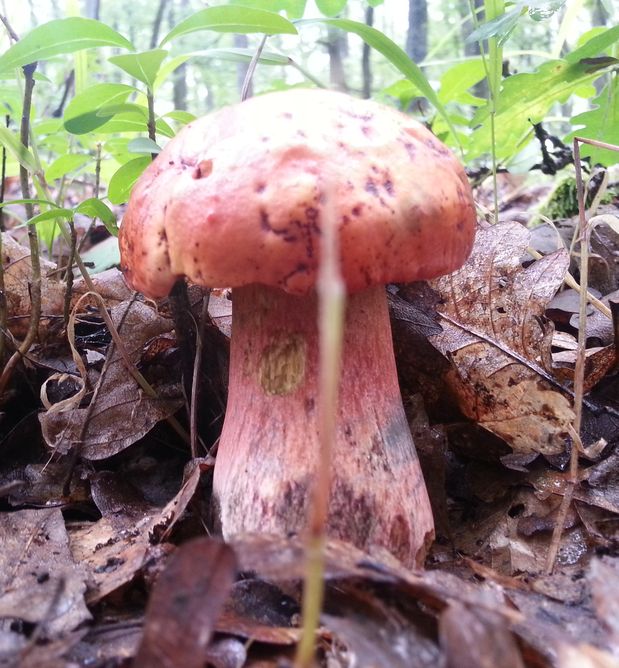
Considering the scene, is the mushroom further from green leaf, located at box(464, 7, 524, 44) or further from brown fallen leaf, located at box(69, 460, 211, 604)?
green leaf, located at box(464, 7, 524, 44)

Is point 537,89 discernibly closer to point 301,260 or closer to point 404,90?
point 404,90

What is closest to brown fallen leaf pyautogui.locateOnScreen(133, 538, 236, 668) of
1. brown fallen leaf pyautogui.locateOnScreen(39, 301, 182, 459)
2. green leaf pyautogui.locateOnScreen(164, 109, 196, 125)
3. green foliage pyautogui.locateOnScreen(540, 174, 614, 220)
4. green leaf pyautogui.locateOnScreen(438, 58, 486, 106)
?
brown fallen leaf pyautogui.locateOnScreen(39, 301, 182, 459)

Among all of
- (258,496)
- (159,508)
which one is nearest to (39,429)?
(159,508)

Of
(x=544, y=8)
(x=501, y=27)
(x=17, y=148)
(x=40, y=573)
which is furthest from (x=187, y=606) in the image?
(x=544, y=8)

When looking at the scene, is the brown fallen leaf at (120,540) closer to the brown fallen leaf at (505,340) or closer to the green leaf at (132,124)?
the brown fallen leaf at (505,340)

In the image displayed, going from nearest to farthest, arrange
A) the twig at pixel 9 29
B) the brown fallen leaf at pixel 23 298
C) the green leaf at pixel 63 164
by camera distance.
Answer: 1. the twig at pixel 9 29
2. the brown fallen leaf at pixel 23 298
3. the green leaf at pixel 63 164

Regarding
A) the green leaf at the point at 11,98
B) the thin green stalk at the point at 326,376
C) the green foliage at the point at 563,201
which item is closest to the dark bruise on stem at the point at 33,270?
the green leaf at the point at 11,98
